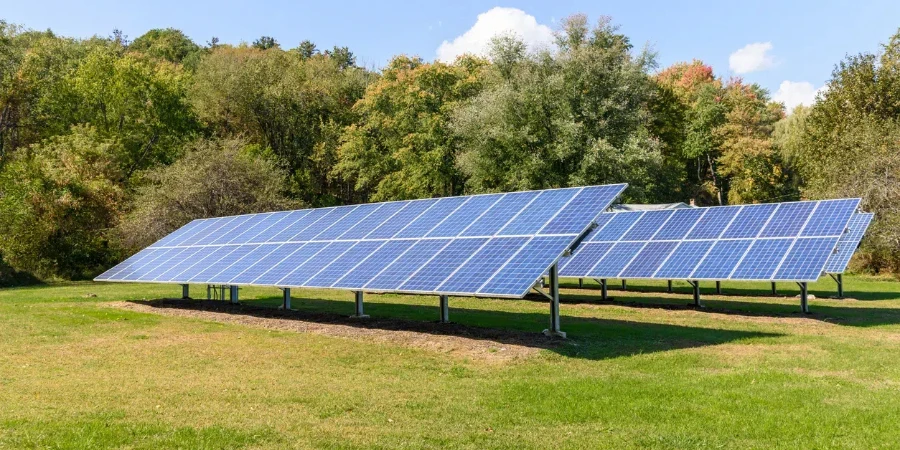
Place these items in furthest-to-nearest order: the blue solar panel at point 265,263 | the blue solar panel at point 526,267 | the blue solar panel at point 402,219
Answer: the blue solar panel at point 402,219 → the blue solar panel at point 265,263 → the blue solar panel at point 526,267

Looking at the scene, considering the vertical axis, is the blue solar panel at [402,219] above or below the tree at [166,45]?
below

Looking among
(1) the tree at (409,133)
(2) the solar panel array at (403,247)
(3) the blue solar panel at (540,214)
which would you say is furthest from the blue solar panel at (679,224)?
(1) the tree at (409,133)

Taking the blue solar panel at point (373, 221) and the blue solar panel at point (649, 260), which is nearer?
the blue solar panel at point (373, 221)

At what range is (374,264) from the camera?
64.8 ft

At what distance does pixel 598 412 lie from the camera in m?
10.3

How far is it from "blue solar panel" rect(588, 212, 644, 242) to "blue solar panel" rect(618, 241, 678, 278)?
2806 millimetres

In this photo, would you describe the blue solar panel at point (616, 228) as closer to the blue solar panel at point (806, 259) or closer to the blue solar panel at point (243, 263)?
the blue solar panel at point (806, 259)

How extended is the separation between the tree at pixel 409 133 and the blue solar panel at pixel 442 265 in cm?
3741

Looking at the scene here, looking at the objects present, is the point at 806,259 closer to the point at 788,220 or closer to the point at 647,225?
the point at 788,220

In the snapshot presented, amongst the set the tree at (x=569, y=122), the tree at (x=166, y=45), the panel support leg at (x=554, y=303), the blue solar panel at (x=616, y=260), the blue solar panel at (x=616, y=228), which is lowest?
the panel support leg at (x=554, y=303)

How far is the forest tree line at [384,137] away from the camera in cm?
4350

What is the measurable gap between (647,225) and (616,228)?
1590 mm

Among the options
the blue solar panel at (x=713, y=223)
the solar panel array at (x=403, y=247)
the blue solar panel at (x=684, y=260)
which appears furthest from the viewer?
the blue solar panel at (x=713, y=223)

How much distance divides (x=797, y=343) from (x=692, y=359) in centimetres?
373
